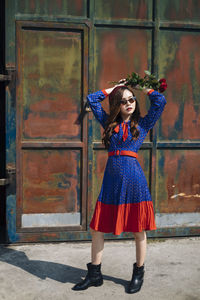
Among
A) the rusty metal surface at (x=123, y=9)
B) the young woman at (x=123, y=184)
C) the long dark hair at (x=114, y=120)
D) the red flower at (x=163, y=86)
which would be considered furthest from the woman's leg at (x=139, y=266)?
the rusty metal surface at (x=123, y=9)

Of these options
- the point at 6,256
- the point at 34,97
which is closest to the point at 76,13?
the point at 34,97

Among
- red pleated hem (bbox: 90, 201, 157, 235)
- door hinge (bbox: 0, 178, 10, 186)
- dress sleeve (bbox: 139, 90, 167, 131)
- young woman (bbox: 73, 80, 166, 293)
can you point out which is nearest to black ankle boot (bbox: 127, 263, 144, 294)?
young woman (bbox: 73, 80, 166, 293)

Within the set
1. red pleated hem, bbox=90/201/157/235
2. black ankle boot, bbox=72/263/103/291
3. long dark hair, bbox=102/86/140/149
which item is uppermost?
long dark hair, bbox=102/86/140/149

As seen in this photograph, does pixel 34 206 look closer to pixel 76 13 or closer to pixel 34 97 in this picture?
pixel 34 97

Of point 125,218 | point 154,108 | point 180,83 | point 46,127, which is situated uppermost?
point 180,83

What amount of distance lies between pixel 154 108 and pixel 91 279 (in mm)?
1407

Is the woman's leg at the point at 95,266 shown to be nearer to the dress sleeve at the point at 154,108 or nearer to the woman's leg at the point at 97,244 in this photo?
the woman's leg at the point at 97,244

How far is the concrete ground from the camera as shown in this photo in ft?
10.6

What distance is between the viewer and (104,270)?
12.0 ft

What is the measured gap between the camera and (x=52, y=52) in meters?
4.21

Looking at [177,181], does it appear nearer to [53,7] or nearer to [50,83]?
[50,83]

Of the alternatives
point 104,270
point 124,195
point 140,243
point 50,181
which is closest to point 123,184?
point 124,195

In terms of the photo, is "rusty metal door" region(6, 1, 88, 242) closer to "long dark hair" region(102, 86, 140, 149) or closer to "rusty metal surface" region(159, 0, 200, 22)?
"rusty metal surface" region(159, 0, 200, 22)

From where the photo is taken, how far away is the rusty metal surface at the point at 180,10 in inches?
172
